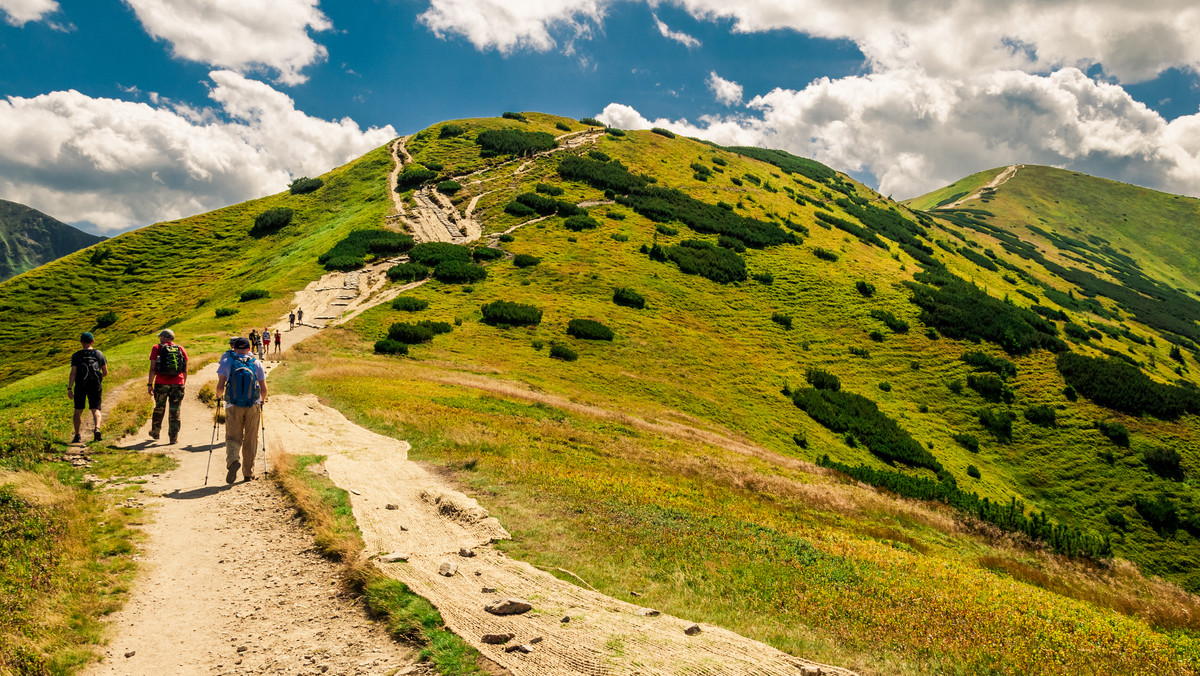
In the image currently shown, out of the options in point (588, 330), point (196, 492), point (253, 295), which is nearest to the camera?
point (196, 492)

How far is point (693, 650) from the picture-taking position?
6.36 m

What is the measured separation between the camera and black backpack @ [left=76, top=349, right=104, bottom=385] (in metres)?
13.7

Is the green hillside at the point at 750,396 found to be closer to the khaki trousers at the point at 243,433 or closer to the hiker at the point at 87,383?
the hiker at the point at 87,383

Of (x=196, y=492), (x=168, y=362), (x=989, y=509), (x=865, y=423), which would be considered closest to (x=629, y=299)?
(x=865, y=423)

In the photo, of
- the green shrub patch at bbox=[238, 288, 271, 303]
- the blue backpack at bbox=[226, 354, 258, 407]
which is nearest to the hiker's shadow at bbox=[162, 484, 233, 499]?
the blue backpack at bbox=[226, 354, 258, 407]

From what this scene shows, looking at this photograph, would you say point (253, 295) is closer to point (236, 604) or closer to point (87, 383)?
point (87, 383)

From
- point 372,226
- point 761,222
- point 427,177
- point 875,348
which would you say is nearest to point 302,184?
point 427,177

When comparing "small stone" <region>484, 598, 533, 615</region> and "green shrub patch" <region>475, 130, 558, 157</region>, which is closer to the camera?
"small stone" <region>484, 598, 533, 615</region>

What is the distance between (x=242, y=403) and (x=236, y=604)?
6.24 meters

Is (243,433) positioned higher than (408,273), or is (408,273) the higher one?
(408,273)

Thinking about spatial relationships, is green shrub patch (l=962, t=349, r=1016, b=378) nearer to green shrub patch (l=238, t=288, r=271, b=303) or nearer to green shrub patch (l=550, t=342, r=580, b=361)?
green shrub patch (l=550, t=342, r=580, b=361)

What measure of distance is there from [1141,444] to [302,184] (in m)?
98.6

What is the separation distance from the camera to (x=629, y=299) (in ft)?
157

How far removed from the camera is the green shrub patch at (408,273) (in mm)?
50125
